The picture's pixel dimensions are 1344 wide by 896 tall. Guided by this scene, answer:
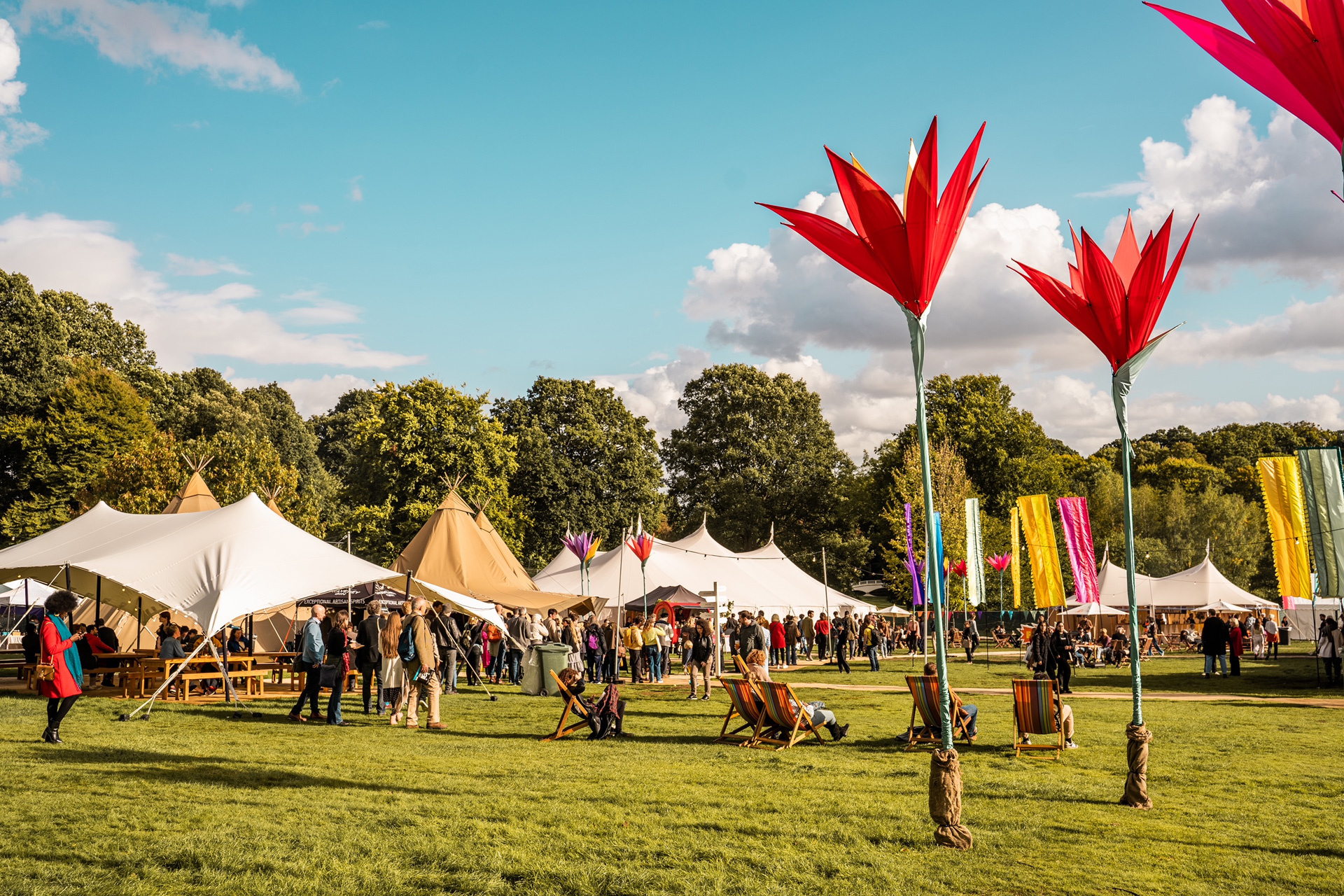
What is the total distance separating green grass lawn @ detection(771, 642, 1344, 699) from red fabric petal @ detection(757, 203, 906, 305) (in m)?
15.1

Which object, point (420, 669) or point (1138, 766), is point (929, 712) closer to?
point (1138, 766)

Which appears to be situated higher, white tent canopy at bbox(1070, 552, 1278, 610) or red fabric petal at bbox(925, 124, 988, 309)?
red fabric petal at bbox(925, 124, 988, 309)

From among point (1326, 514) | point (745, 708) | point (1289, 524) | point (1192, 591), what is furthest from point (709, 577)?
point (745, 708)

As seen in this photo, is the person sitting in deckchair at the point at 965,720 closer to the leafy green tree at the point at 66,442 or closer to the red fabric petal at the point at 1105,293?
the red fabric petal at the point at 1105,293

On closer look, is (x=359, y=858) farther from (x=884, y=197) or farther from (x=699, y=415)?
(x=699, y=415)

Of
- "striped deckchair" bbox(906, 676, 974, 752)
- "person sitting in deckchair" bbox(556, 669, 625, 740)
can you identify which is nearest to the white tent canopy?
"striped deckchair" bbox(906, 676, 974, 752)

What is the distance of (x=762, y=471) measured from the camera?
169ft

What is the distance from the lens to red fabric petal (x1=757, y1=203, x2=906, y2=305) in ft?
21.9

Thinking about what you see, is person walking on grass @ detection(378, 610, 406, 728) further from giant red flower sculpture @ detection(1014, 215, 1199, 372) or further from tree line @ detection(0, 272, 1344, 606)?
tree line @ detection(0, 272, 1344, 606)

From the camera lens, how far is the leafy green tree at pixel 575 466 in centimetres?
4484

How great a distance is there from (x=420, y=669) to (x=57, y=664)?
4028 mm

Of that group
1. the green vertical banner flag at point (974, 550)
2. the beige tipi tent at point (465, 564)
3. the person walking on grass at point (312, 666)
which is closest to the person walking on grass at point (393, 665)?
the person walking on grass at point (312, 666)

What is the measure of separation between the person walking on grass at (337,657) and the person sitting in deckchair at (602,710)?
314 cm

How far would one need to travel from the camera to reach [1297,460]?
18.5 m
